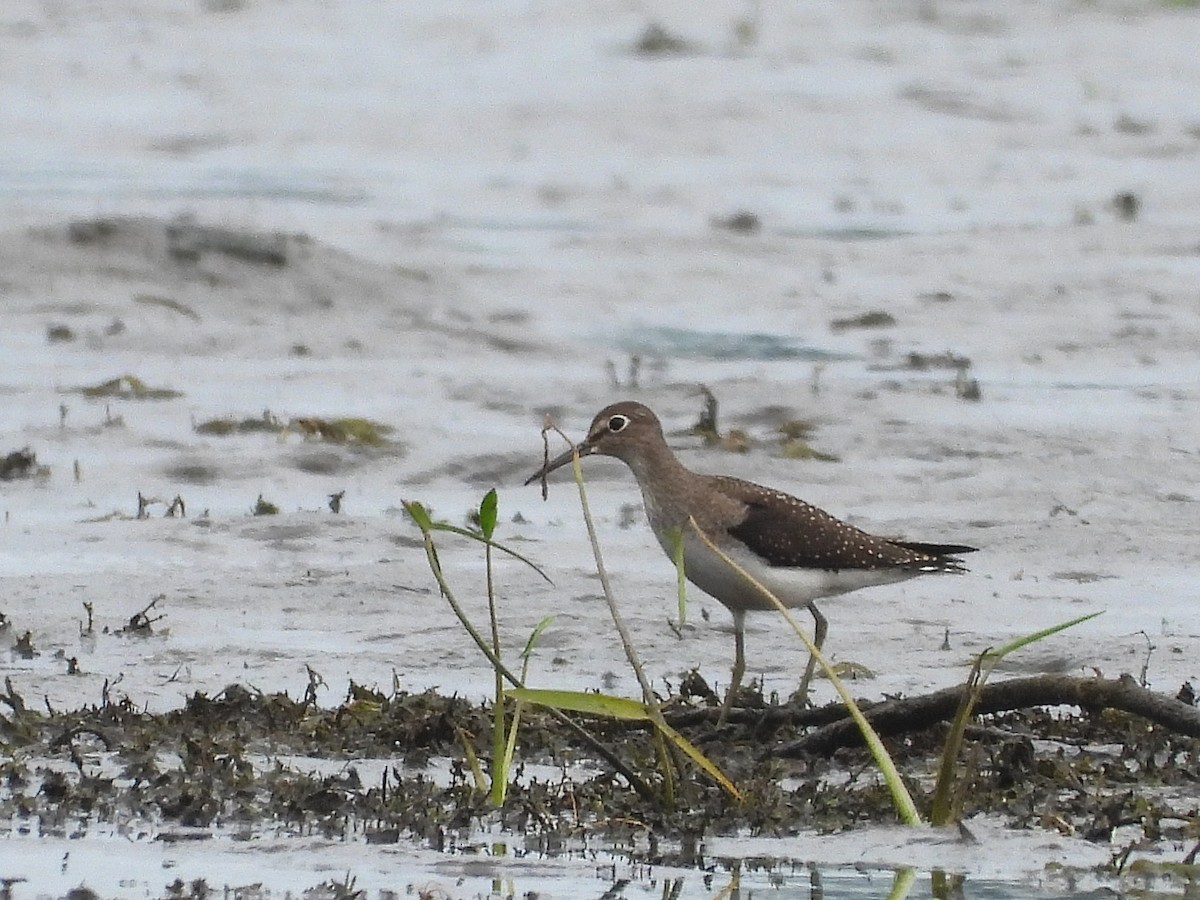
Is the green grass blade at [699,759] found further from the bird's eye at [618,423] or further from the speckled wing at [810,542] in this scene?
the bird's eye at [618,423]

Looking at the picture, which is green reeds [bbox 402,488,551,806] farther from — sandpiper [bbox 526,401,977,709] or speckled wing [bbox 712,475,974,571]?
speckled wing [bbox 712,475,974,571]

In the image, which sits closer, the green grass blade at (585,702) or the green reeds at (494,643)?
the green grass blade at (585,702)

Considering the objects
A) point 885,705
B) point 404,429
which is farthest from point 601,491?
point 885,705

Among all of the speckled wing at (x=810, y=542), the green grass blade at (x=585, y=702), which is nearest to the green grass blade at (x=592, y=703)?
the green grass blade at (x=585, y=702)

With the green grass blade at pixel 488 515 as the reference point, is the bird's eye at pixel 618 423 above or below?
below

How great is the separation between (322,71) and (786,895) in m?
16.5

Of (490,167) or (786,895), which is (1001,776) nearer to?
(786,895)

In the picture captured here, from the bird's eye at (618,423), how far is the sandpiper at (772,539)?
95 mm

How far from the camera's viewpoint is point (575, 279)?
14766 millimetres

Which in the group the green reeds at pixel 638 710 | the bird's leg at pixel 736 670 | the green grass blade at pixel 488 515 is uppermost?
the green grass blade at pixel 488 515

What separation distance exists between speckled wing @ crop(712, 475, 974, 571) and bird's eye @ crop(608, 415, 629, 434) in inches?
16.7

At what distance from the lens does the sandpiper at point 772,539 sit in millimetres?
7617

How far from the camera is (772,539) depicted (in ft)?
25.2

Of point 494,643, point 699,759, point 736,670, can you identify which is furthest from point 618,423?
point 699,759
